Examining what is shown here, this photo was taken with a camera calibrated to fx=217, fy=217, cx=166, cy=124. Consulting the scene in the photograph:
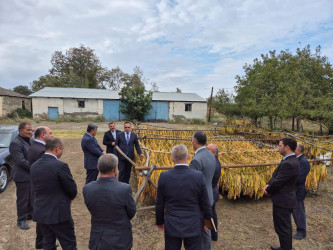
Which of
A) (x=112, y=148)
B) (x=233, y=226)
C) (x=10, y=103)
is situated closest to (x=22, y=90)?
(x=10, y=103)

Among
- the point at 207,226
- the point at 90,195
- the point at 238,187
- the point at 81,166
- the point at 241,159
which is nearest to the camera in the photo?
the point at 90,195

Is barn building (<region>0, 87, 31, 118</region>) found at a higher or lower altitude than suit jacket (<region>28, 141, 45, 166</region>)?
higher

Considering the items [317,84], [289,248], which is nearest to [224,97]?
[317,84]

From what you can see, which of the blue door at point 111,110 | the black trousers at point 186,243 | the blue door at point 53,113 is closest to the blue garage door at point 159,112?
the blue door at point 111,110

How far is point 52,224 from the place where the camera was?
249 cm

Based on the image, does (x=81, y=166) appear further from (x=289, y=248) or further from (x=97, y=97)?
(x=97, y=97)

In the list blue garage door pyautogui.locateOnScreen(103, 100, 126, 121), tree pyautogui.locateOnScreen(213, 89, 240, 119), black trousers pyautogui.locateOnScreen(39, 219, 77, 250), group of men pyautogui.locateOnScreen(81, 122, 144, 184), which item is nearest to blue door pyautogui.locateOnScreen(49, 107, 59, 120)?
blue garage door pyautogui.locateOnScreen(103, 100, 126, 121)

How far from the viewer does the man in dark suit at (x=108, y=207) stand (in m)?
2.03

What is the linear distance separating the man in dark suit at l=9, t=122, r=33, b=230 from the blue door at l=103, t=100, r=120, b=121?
71.8 feet

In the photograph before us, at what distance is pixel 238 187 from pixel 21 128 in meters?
4.23

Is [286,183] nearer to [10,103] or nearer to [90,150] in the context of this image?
[90,150]

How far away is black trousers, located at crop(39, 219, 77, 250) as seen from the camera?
2547 mm

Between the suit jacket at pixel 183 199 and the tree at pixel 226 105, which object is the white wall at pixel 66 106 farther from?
the suit jacket at pixel 183 199

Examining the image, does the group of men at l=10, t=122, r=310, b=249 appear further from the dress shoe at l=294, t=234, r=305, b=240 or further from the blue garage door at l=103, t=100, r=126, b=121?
the blue garage door at l=103, t=100, r=126, b=121
